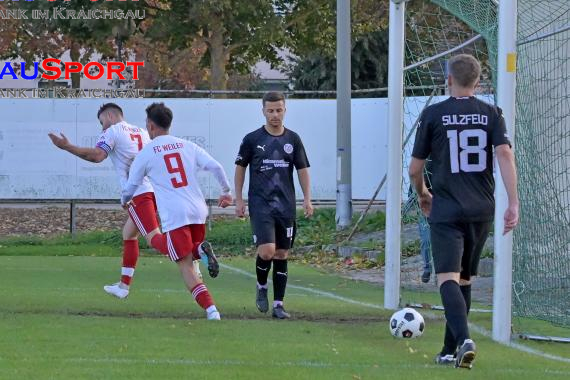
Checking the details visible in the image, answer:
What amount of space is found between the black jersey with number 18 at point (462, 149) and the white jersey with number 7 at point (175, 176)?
2914 millimetres

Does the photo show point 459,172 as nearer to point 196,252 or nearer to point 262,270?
point 196,252

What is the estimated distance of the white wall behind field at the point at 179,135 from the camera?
22.1 metres

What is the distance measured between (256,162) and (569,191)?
2819mm

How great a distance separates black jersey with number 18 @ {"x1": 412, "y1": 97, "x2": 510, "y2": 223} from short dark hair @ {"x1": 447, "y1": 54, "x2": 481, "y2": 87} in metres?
0.11

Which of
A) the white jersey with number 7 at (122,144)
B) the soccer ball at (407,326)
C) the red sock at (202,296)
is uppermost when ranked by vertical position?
the white jersey with number 7 at (122,144)

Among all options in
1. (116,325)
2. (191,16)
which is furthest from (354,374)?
(191,16)

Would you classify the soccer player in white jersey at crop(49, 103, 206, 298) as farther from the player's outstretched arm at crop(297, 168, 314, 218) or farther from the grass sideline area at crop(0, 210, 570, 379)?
the player's outstretched arm at crop(297, 168, 314, 218)

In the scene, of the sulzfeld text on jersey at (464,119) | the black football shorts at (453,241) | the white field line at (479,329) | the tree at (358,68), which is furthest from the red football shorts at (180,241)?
the tree at (358,68)

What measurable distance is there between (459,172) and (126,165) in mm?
5373

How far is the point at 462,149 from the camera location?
719cm

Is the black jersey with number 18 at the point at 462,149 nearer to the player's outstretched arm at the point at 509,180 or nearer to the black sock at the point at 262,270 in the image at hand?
the player's outstretched arm at the point at 509,180

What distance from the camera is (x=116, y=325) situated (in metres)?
9.01

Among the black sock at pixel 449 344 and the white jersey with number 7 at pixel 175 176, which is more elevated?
the white jersey with number 7 at pixel 175 176

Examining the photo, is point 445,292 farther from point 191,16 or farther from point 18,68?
point 18,68
